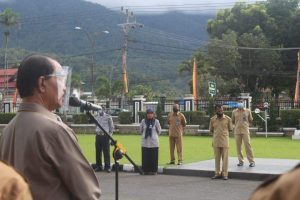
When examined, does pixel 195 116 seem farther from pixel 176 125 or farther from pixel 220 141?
pixel 220 141

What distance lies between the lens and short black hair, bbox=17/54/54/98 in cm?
318

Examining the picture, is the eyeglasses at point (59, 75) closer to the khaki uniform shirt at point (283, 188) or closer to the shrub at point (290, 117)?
the khaki uniform shirt at point (283, 188)

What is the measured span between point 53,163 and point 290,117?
28.8m

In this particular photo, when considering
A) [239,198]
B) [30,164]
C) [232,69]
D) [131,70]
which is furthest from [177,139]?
[131,70]

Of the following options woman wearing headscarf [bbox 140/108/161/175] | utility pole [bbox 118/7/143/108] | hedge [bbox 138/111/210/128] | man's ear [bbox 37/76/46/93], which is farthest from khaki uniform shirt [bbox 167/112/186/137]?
utility pole [bbox 118/7/143/108]

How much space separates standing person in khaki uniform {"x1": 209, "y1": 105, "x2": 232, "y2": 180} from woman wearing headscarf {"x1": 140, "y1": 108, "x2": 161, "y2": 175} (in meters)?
1.69

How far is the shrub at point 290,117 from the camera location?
1201 inches

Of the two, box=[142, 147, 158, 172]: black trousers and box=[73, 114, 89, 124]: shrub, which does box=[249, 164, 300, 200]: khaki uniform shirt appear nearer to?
box=[142, 147, 158, 172]: black trousers

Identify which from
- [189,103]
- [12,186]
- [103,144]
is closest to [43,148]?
[12,186]

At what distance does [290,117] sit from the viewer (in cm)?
3067

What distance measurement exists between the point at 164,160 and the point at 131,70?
87.1 m

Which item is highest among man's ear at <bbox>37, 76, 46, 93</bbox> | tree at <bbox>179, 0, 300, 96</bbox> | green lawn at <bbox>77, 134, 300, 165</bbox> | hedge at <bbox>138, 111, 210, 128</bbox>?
tree at <bbox>179, 0, 300, 96</bbox>

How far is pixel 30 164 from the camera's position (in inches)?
118

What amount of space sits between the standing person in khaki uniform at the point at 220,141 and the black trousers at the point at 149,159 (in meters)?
1.69
